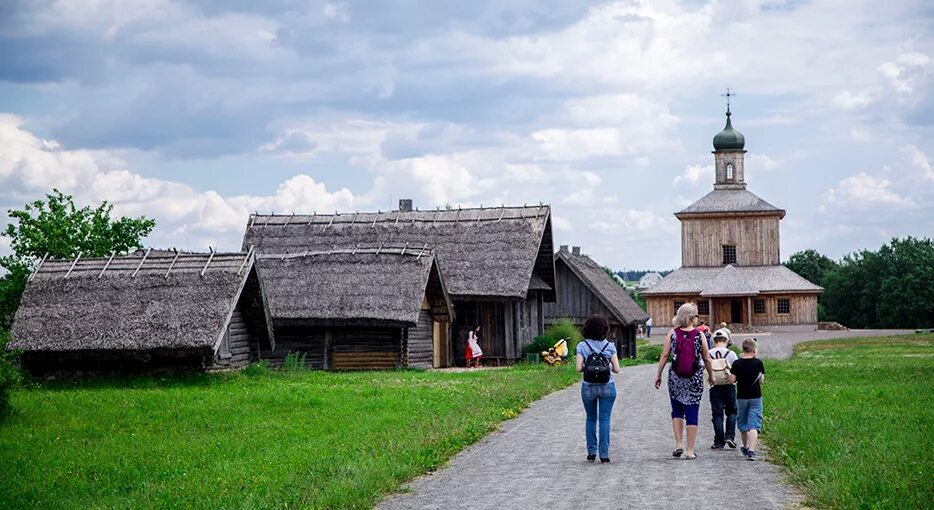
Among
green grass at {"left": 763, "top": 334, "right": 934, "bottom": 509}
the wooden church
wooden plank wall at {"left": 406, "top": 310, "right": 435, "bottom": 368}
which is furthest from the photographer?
the wooden church

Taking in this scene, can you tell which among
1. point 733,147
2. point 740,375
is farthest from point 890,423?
point 733,147

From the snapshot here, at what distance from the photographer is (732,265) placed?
77938mm

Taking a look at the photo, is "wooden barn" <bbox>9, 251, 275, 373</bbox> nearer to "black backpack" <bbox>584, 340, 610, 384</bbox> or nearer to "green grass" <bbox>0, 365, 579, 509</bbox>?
"green grass" <bbox>0, 365, 579, 509</bbox>

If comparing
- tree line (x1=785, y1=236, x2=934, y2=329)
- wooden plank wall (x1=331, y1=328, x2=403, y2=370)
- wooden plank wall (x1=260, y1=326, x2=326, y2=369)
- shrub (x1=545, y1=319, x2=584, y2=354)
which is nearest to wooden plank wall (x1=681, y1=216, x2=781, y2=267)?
tree line (x1=785, y1=236, x2=934, y2=329)

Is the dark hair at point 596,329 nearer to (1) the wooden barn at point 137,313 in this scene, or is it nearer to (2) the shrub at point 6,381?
(2) the shrub at point 6,381

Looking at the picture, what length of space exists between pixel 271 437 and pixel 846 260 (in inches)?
3340

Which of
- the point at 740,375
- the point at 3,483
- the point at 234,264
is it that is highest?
the point at 234,264

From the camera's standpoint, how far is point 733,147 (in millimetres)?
82812

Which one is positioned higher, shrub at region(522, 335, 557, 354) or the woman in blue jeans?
shrub at region(522, 335, 557, 354)

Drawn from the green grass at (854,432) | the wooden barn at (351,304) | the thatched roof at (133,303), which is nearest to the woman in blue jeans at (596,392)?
the green grass at (854,432)

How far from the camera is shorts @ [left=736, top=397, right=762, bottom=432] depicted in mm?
14914

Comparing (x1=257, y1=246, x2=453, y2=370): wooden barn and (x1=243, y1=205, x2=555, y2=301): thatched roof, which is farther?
(x1=243, y1=205, x2=555, y2=301): thatched roof

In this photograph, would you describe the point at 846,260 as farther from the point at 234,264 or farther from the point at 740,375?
the point at 740,375

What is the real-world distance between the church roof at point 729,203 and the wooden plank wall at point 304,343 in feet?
152
